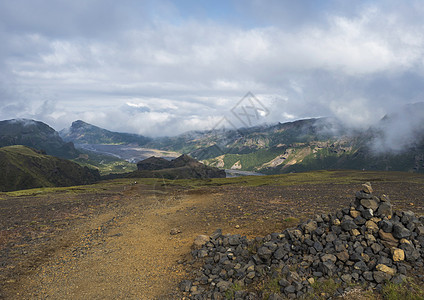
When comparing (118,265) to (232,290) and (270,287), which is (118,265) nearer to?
(232,290)

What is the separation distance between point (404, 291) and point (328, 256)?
3241mm

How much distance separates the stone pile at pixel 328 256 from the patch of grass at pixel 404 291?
0.89 ft

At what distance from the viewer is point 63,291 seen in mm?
14094

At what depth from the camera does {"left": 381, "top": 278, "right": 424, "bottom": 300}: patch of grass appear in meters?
10.1

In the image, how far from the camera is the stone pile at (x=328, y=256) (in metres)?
11.6

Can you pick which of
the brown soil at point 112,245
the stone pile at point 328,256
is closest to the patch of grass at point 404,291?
the stone pile at point 328,256

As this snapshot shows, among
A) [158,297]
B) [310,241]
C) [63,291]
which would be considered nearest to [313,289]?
[310,241]

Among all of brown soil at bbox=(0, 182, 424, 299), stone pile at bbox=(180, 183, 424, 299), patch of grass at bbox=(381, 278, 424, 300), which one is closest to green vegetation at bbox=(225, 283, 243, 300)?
stone pile at bbox=(180, 183, 424, 299)

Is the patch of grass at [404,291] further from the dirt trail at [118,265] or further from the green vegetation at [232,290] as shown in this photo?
the dirt trail at [118,265]

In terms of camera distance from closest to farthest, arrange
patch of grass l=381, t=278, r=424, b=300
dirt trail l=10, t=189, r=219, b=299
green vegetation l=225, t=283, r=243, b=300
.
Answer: patch of grass l=381, t=278, r=424, b=300
green vegetation l=225, t=283, r=243, b=300
dirt trail l=10, t=189, r=219, b=299

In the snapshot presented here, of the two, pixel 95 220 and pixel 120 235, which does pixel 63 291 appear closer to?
pixel 120 235

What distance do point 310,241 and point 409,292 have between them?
4.72m

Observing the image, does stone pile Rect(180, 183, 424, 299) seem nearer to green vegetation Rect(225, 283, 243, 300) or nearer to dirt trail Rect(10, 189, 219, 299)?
green vegetation Rect(225, 283, 243, 300)

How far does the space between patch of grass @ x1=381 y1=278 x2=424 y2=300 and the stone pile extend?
27cm
